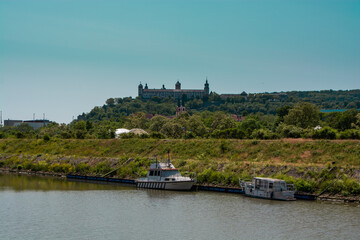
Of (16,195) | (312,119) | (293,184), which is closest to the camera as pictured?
(293,184)

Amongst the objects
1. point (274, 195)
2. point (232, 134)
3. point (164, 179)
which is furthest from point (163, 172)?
point (232, 134)

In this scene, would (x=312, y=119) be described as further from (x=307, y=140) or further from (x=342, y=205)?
(x=342, y=205)

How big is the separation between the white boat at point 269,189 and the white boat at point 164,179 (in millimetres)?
8026

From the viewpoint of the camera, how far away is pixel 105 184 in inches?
2549

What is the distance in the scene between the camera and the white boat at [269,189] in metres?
47.4

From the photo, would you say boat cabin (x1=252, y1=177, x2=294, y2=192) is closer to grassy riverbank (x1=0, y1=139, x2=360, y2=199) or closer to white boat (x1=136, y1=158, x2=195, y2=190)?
grassy riverbank (x1=0, y1=139, x2=360, y2=199)

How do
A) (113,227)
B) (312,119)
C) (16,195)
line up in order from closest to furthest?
(113,227)
(16,195)
(312,119)

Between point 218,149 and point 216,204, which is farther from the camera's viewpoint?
point 218,149

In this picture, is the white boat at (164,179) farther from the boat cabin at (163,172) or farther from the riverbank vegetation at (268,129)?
the riverbank vegetation at (268,129)

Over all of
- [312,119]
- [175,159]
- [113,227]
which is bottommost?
[113,227]

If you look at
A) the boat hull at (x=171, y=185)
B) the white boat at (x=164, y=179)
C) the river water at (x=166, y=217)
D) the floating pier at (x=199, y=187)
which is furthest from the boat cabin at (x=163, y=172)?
the floating pier at (x=199, y=187)

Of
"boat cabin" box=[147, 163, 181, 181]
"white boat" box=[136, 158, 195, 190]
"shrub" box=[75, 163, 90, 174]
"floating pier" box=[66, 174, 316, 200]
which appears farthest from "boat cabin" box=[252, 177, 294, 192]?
"shrub" box=[75, 163, 90, 174]

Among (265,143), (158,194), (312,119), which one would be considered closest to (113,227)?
(158,194)

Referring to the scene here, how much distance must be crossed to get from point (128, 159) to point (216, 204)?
29.6m
